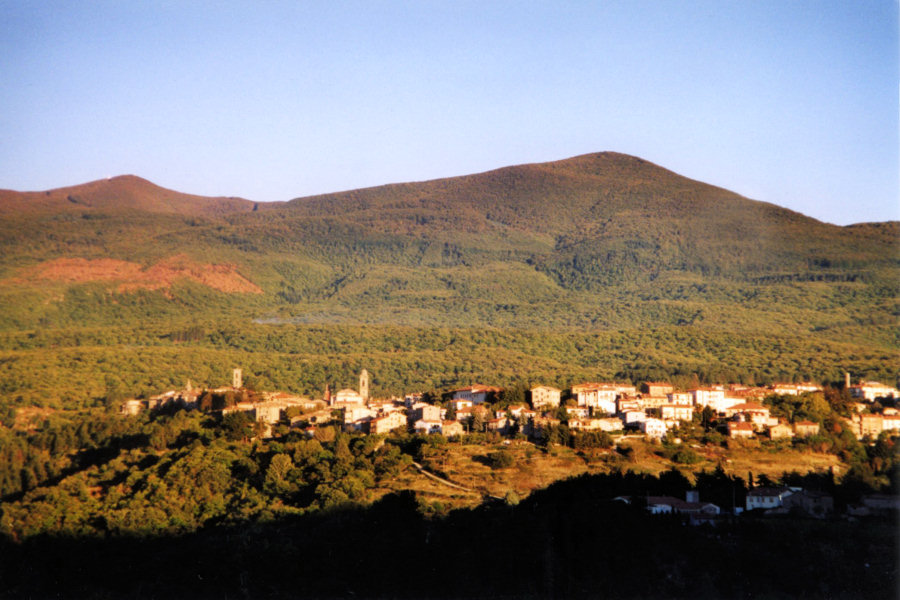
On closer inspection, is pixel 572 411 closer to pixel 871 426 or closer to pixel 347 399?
pixel 871 426

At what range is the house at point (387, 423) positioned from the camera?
3544 centimetres

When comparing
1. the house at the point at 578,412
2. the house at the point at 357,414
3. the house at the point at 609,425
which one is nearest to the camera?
the house at the point at 609,425

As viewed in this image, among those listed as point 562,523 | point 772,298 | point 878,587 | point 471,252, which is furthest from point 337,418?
point 471,252

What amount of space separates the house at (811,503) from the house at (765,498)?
19 cm

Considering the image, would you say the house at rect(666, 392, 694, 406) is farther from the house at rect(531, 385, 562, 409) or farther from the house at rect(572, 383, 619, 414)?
the house at rect(531, 385, 562, 409)

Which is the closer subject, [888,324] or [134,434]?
[134,434]

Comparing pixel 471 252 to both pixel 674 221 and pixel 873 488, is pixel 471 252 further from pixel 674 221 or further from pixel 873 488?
pixel 873 488

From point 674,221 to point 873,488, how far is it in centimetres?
8708

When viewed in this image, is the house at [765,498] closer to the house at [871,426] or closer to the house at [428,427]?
the house at [871,426]

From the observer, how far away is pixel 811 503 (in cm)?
2655

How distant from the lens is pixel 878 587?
21672 millimetres

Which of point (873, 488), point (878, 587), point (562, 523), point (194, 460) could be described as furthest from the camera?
point (194, 460)

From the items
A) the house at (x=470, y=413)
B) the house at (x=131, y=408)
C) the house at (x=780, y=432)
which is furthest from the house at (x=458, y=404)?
the house at (x=131, y=408)

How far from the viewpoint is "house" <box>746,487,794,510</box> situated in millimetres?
26797
